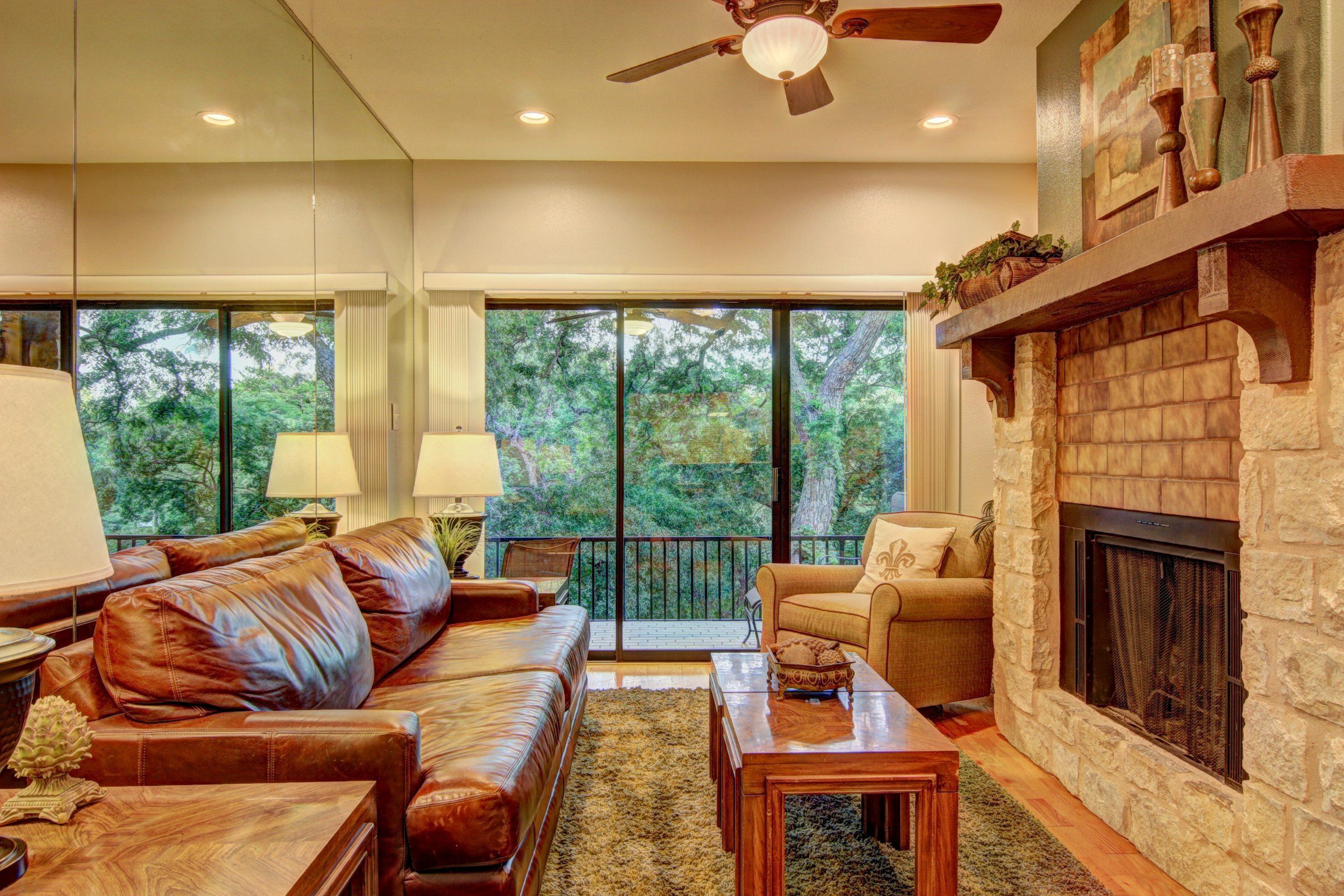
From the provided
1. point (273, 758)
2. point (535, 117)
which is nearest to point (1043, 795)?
point (273, 758)

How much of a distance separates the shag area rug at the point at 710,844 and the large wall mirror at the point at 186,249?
145 cm

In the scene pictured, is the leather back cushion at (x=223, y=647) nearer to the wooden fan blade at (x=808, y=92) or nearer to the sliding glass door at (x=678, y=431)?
the wooden fan blade at (x=808, y=92)

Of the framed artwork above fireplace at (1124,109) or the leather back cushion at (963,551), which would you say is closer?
the framed artwork above fireplace at (1124,109)

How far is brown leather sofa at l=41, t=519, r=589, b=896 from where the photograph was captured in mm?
1522

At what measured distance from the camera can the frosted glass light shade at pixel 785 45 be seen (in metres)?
2.22

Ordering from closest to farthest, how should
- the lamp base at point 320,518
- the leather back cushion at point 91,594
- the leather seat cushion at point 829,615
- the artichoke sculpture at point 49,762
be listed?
the artichoke sculpture at point 49,762, the leather back cushion at point 91,594, the lamp base at point 320,518, the leather seat cushion at point 829,615

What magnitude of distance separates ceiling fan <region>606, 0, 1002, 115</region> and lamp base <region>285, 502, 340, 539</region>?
2060 millimetres

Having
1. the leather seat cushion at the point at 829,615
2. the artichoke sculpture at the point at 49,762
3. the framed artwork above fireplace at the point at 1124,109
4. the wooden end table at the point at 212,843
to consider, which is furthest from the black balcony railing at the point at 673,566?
the artichoke sculpture at the point at 49,762

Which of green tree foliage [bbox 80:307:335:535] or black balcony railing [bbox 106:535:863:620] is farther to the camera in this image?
black balcony railing [bbox 106:535:863:620]

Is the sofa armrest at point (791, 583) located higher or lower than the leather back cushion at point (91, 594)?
lower

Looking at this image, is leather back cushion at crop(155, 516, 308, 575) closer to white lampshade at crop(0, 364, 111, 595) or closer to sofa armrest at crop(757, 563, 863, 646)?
white lampshade at crop(0, 364, 111, 595)

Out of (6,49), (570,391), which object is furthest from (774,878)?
(570,391)

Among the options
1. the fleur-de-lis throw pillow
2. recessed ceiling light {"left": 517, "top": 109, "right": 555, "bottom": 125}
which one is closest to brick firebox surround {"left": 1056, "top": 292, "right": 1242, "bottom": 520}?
the fleur-de-lis throw pillow

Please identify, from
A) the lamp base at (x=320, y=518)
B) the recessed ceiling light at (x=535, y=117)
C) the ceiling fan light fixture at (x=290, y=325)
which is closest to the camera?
the ceiling fan light fixture at (x=290, y=325)
